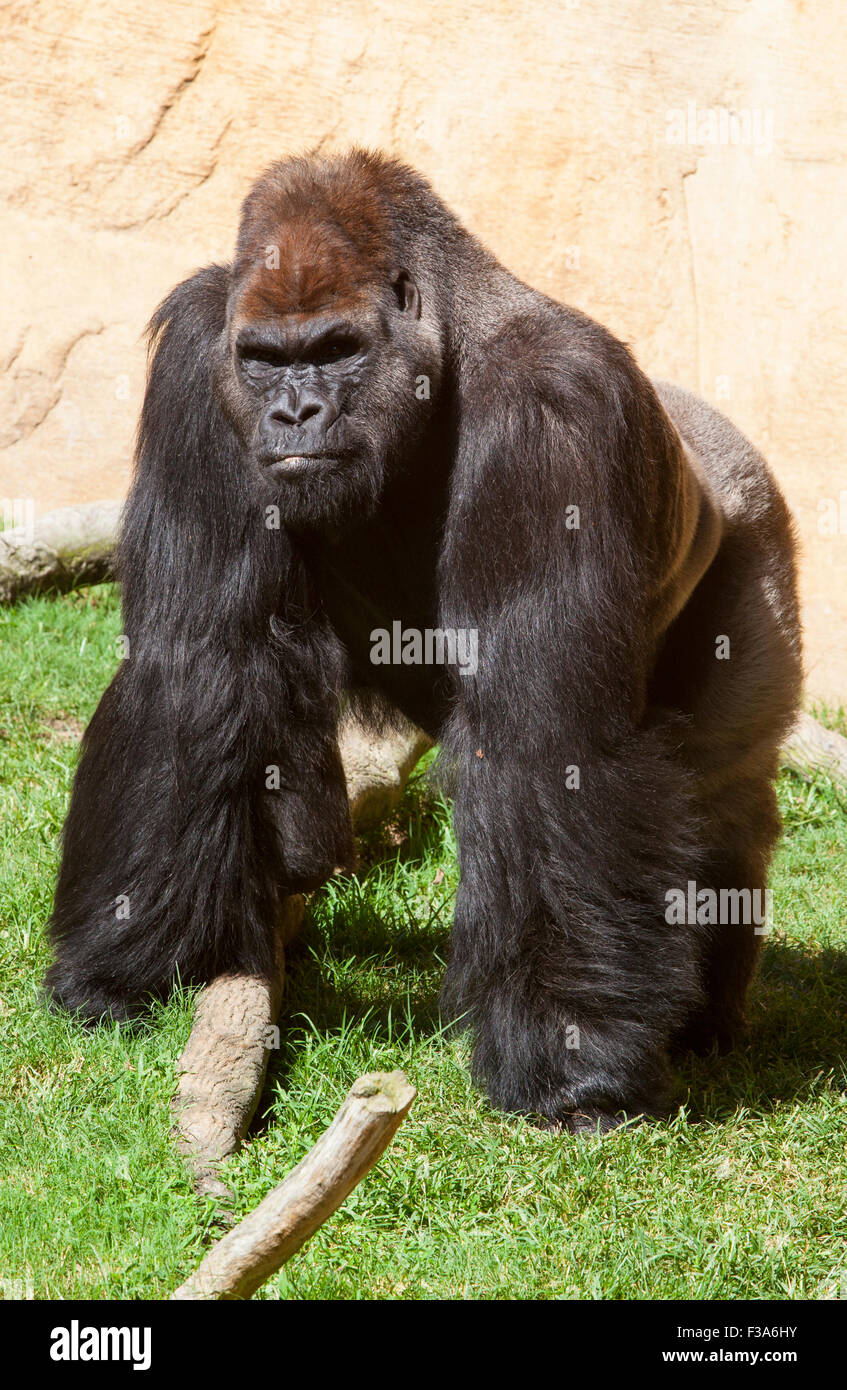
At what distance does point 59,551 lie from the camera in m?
6.91

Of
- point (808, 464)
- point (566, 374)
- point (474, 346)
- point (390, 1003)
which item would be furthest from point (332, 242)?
point (808, 464)

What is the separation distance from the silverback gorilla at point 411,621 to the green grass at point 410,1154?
0.19 meters

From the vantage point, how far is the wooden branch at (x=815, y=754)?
666 centimetres

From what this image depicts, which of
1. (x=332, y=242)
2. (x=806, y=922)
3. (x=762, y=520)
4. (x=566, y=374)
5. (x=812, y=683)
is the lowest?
(x=806, y=922)

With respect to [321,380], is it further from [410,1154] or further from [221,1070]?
[410,1154]

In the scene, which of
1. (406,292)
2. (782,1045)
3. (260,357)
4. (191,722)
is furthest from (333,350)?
(782,1045)

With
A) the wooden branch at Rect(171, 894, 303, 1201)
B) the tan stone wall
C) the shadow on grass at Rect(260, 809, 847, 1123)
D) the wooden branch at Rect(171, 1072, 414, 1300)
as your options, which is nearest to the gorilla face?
the wooden branch at Rect(171, 894, 303, 1201)

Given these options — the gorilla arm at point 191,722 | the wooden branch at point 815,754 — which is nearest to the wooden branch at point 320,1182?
the gorilla arm at point 191,722

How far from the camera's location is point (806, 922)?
18.5 feet

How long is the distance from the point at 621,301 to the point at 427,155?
4.39 feet

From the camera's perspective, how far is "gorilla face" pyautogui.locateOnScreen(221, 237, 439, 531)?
3.65 m

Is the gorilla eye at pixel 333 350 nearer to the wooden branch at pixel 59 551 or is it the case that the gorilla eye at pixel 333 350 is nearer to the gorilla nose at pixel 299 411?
the gorilla nose at pixel 299 411

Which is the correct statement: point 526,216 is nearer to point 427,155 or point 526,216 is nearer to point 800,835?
point 427,155

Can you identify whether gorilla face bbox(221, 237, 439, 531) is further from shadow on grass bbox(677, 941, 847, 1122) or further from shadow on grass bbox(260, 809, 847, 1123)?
shadow on grass bbox(677, 941, 847, 1122)
